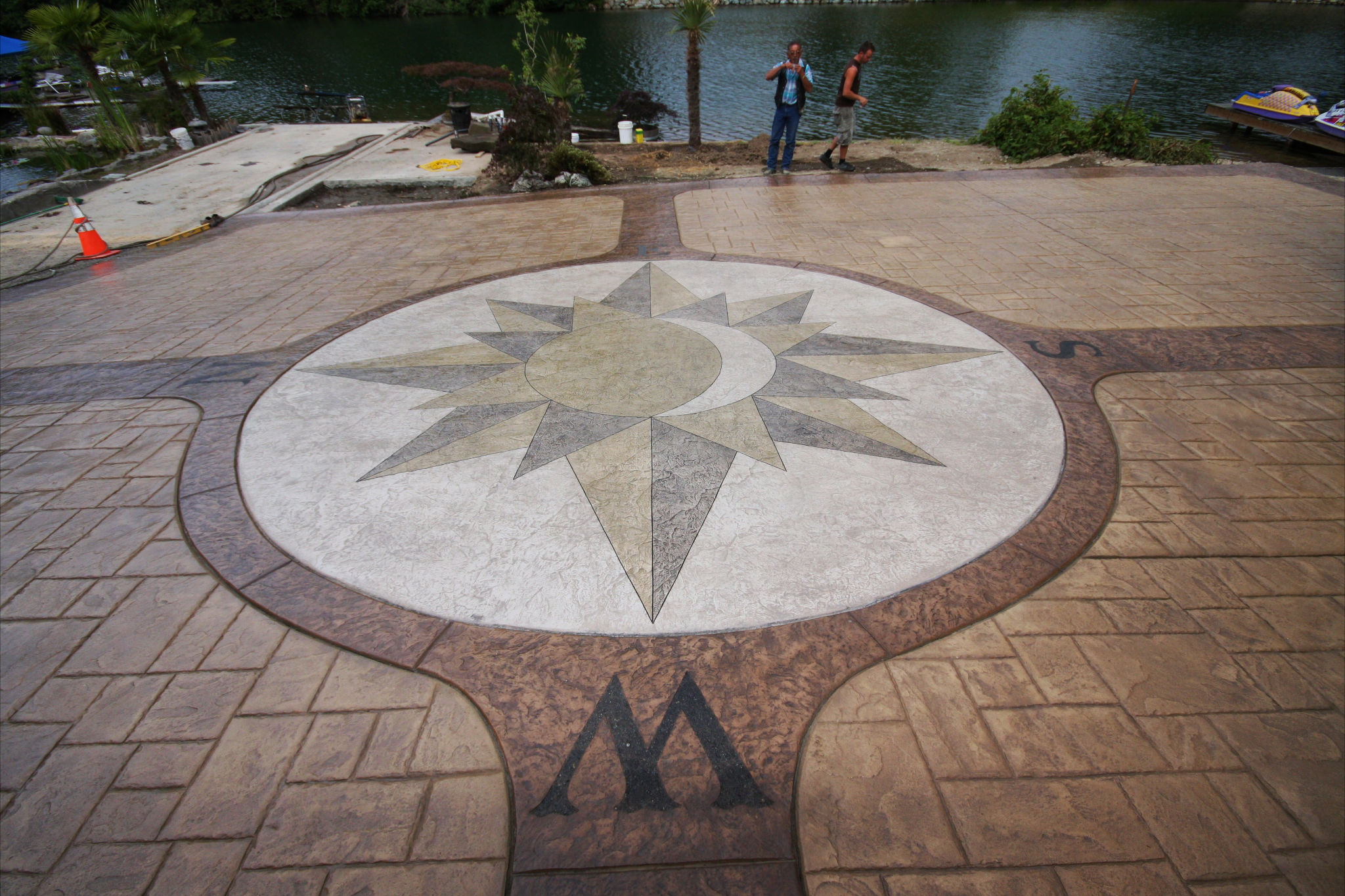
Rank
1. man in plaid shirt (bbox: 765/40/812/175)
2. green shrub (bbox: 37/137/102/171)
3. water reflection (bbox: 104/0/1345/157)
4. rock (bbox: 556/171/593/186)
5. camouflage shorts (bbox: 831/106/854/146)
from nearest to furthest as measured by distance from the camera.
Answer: man in plaid shirt (bbox: 765/40/812/175) < camouflage shorts (bbox: 831/106/854/146) < rock (bbox: 556/171/593/186) < green shrub (bbox: 37/137/102/171) < water reflection (bbox: 104/0/1345/157)

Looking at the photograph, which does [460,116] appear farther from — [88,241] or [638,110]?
[638,110]

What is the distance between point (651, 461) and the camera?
10.9 feet

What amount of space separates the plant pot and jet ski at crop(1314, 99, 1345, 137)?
2175 cm

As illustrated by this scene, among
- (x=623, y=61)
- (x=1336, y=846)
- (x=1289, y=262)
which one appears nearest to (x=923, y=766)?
(x=1336, y=846)

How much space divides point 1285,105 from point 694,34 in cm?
1753

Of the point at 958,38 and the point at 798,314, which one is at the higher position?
the point at 958,38

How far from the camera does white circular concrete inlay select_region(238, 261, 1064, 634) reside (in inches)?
105

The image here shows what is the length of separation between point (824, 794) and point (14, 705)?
9.76 feet

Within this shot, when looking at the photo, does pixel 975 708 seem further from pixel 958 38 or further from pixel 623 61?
pixel 958 38

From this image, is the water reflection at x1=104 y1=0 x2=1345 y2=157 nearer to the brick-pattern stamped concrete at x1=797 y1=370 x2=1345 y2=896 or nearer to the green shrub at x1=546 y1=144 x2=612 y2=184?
the green shrub at x1=546 y1=144 x2=612 y2=184

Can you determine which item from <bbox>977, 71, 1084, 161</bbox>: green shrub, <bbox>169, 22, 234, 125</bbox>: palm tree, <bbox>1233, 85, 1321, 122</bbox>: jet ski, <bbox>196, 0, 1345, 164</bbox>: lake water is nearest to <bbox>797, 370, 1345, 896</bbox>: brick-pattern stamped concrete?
<bbox>977, 71, 1084, 161</bbox>: green shrub

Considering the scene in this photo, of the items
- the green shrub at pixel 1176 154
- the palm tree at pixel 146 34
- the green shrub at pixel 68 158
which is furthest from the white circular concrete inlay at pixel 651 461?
the palm tree at pixel 146 34

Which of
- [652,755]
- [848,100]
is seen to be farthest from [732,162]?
[652,755]

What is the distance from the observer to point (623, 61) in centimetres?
3120
